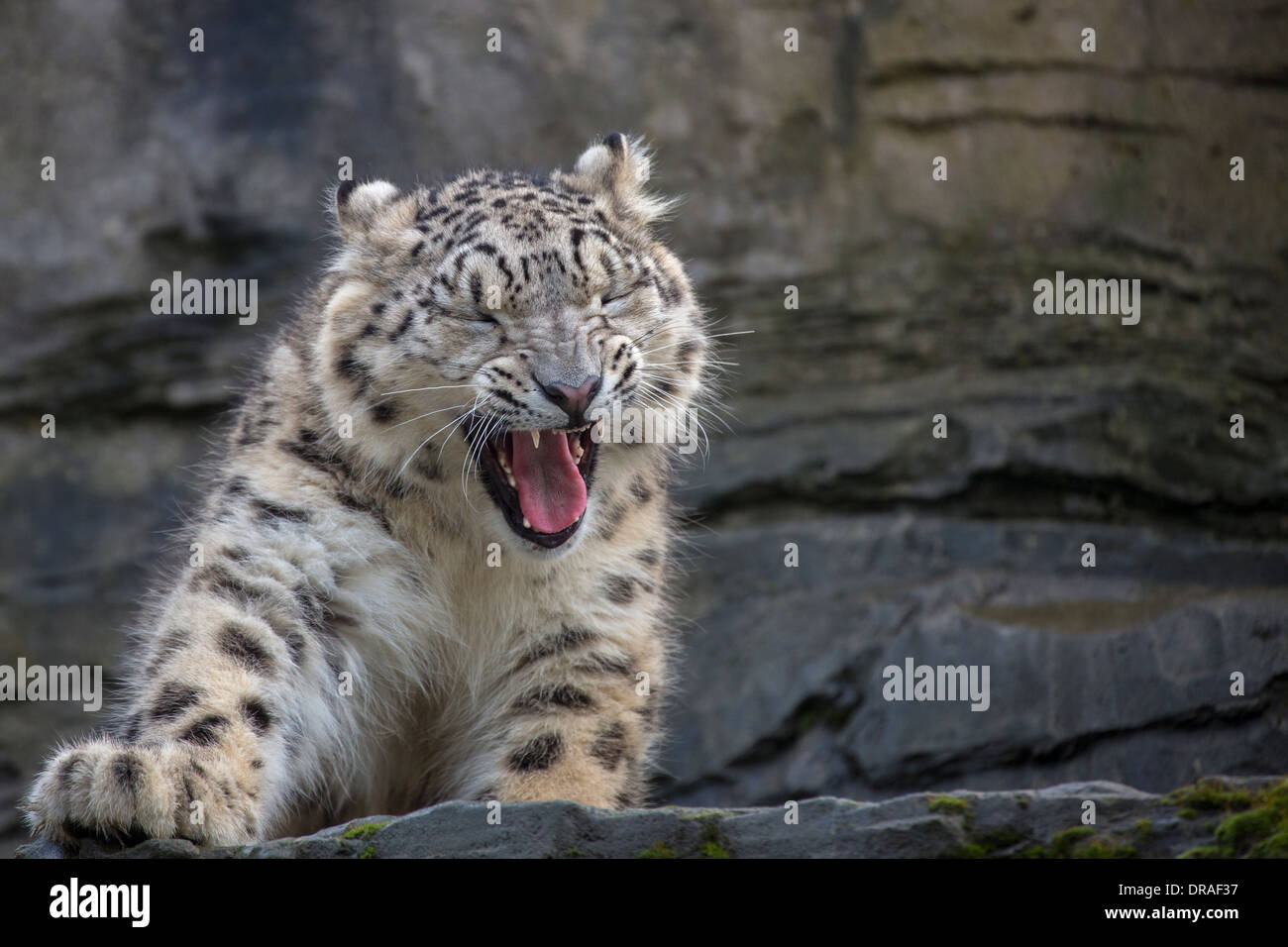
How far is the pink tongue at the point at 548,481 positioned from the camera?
17.3ft

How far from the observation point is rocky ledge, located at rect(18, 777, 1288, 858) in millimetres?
3621

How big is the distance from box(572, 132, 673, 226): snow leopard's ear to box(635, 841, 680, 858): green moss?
2.74 m

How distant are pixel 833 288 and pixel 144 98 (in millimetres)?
4415

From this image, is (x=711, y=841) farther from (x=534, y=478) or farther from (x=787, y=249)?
(x=787, y=249)

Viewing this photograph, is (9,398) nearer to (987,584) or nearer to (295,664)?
(295,664)

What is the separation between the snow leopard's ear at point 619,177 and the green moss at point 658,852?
108 inches

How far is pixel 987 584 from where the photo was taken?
9.11 m

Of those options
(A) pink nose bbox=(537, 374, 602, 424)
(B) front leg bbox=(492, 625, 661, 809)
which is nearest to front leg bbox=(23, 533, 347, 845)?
(B) front leg bbox=(492, 625, 661, 809)

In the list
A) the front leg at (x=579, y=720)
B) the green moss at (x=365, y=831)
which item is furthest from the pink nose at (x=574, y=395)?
the green moss at (x=365, y=831)

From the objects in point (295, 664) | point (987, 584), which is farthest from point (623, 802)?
point (987, 584)

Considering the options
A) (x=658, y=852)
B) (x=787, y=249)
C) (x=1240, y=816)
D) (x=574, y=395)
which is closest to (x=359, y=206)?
(x=574, y=395)

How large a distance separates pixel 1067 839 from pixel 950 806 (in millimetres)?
284

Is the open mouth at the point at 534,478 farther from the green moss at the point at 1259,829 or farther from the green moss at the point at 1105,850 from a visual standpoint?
the green moss at the point at 1259,829

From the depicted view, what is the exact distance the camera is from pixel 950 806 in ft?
12.5
